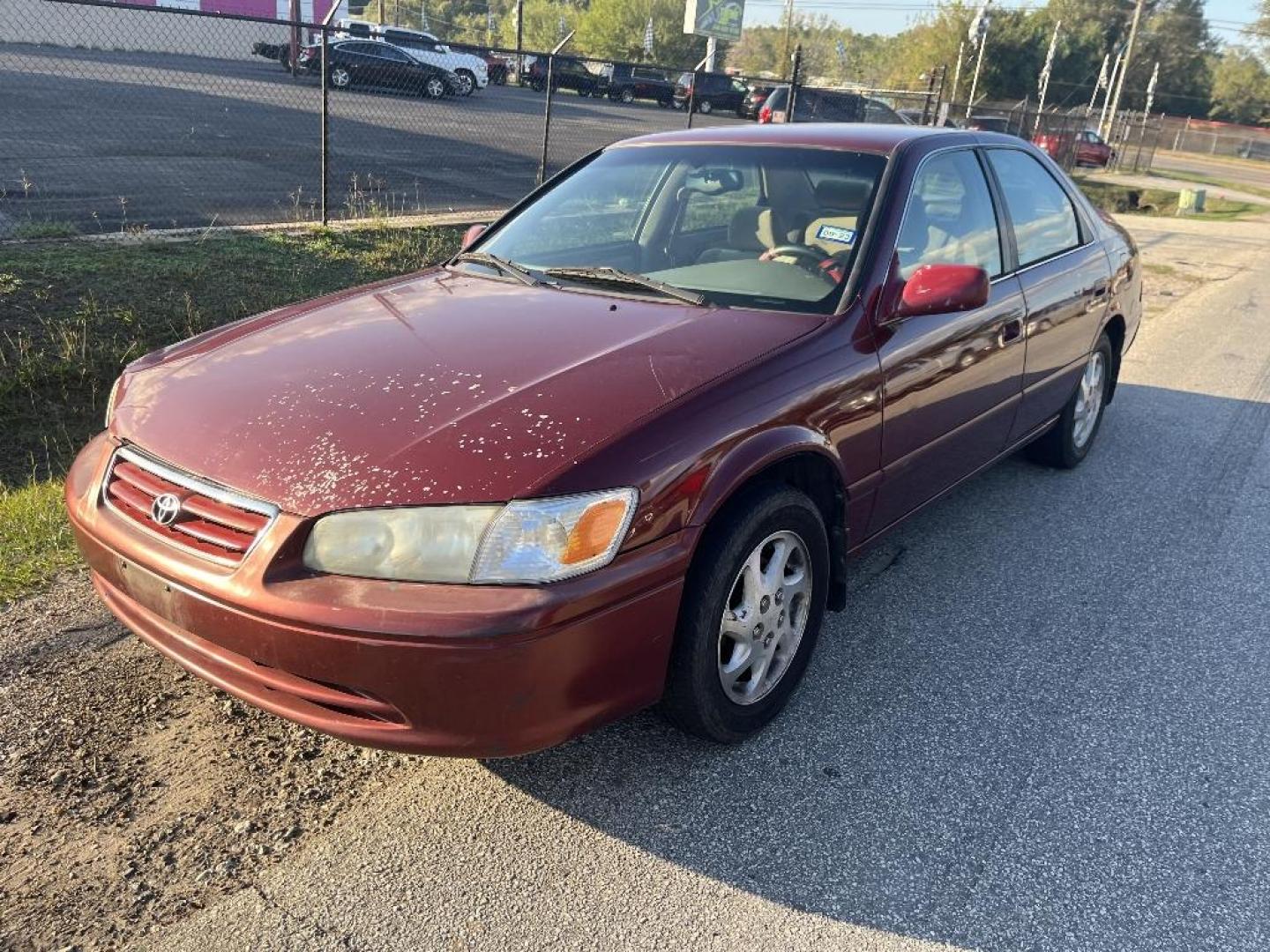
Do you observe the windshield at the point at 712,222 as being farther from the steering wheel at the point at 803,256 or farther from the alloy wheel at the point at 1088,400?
the alloy wheel at the point at 1088,400

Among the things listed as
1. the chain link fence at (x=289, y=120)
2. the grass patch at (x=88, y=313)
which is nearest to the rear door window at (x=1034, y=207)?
the grass patch at (x=88, y=313)

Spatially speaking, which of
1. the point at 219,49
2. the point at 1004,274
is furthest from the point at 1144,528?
the point at 219,49

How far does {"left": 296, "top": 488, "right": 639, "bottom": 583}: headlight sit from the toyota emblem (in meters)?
0.43

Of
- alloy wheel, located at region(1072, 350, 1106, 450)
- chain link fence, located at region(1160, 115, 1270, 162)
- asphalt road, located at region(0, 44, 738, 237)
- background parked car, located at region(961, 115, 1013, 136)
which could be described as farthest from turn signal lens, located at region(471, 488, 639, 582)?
chain link fence, located at region(1160, 115, 1270, 162)

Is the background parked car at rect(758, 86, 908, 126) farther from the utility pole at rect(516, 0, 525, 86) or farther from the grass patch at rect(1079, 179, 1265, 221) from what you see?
the grass patch at rect(1079, 179, 1265, 221)

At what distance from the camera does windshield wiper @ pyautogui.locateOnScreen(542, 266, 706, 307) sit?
126 inches

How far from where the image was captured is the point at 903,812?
8.54ft

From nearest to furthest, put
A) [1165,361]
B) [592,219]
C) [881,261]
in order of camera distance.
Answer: [881,261], [592,219], [1165,361]

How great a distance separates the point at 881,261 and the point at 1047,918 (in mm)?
2005

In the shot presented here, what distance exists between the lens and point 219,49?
29.8 m

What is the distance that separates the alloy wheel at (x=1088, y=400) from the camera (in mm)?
5090

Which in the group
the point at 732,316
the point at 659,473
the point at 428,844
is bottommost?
the point at 428,844

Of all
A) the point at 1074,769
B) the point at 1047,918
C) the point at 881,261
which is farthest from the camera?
the point at 881,261

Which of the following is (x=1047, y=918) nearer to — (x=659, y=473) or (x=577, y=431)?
(x=659, y=473)
